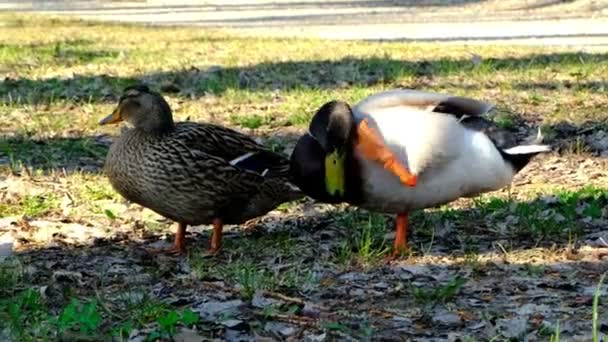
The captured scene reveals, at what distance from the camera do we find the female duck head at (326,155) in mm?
5918

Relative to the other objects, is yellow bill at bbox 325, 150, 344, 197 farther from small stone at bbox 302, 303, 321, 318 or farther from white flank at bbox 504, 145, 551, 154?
white flank at bbox 504, 145, 551, 154

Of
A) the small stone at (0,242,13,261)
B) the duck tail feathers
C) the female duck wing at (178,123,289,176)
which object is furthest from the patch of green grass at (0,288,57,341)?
the duck tail feathers

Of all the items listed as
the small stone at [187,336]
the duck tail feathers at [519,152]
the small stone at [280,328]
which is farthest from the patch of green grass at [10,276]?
the duck tail feathers at [519,152]

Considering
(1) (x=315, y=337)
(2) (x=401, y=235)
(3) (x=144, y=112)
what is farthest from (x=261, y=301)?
(3) (x=144, y=112)

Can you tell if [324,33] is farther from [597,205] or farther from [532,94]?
[597,205]

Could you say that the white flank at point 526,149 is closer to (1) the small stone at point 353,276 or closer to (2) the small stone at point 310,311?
(1) the small stone at point 353,276

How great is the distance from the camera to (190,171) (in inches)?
249

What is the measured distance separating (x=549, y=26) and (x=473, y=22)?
1965mm

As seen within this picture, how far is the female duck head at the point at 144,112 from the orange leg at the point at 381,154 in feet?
3.86

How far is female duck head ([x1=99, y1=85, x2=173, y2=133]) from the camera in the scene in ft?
21.4

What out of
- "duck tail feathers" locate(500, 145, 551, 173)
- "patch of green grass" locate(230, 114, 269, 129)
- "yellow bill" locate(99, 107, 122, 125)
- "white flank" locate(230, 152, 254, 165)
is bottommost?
"patch of green grass" locate(230, 114, 269, 129)

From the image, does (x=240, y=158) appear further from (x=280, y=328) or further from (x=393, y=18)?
(x=393, y=18)

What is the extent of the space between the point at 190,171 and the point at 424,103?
1.22m

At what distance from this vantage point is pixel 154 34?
69.5 feet
